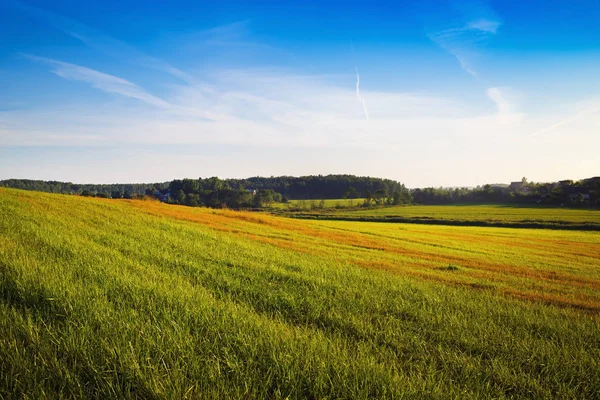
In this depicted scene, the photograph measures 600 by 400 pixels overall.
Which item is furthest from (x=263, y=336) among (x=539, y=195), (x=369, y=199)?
(x=539, y=195)

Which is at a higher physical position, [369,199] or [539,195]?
[539,195]

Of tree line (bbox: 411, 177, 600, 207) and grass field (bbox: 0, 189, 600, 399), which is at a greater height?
tree line (bbox: 411, 177, 600, 207)

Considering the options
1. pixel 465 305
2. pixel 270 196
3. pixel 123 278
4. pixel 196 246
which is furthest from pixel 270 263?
pixel 270 196

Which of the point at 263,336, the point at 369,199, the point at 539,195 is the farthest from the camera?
the point at 369,199

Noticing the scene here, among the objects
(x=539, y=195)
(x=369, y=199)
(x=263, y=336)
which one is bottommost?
(x=263, y=336)

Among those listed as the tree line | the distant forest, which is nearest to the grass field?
the distant forest

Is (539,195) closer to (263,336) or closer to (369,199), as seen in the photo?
(369,199)

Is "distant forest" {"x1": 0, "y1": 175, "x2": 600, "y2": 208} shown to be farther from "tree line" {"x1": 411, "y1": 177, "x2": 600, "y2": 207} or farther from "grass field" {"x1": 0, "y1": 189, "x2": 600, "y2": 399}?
"grass field" {"x1": 0, "y1": 189, "x2": 600, "y2": 399}

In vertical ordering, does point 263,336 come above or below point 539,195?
below

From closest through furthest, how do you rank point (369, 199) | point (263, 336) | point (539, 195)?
point (263, 336)
point (539, 195)
point (369, 199)

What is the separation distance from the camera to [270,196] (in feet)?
462

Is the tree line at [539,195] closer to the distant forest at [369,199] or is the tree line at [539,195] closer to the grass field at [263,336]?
the distant forest at [369,199]

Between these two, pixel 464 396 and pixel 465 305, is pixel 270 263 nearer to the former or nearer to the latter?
pixel 465 305

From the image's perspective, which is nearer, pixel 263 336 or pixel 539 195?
pixel 263 336
